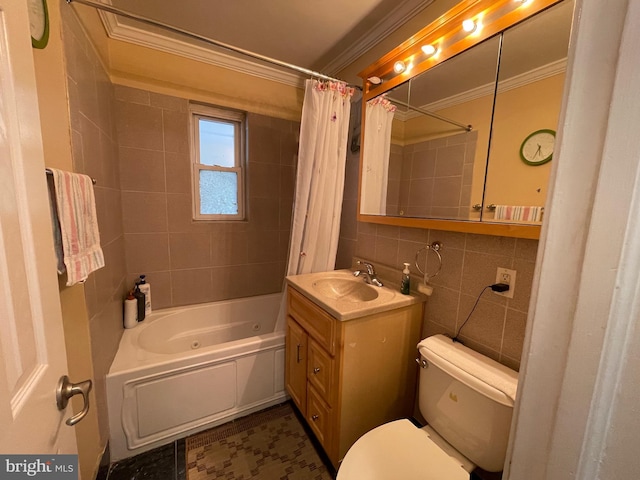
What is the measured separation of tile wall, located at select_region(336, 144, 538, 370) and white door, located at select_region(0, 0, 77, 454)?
1372mm

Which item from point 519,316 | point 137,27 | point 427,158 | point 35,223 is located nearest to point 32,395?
point 35,223

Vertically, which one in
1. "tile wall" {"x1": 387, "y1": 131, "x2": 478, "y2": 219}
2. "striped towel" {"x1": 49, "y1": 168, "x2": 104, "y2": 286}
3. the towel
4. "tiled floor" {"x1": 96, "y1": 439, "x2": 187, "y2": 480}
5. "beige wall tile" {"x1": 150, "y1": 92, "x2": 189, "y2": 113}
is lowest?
"tiled floor" {"x1": 96, "y1": 439, "x2": 187, "y2": 480}

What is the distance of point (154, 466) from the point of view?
134cm

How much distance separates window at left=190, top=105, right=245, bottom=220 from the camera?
7.11ft

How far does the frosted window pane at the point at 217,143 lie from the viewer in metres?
2.19

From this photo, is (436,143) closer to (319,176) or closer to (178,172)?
(319,176)

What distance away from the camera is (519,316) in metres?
1.01

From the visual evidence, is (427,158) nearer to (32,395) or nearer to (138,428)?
(32,395)

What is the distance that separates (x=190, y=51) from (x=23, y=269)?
6.91 feet

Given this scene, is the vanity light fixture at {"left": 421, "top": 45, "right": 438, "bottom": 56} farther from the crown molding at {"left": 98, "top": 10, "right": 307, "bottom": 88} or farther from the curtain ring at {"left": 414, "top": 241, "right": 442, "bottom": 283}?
the crown molding at {"left": 98, "top": 10, "right": 307, "bottom": 88}

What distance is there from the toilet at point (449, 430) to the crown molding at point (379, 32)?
1743mm

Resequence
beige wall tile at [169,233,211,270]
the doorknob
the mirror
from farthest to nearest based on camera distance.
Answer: beige wall tile at [169,233,211,270] < the mirror < the doorknob

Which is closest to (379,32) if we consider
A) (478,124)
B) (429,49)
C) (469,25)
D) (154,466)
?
(429,49)

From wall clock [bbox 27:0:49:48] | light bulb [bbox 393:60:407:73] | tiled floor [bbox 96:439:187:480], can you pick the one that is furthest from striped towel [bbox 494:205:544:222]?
tiled floor [bbox 96:439:187:480]
